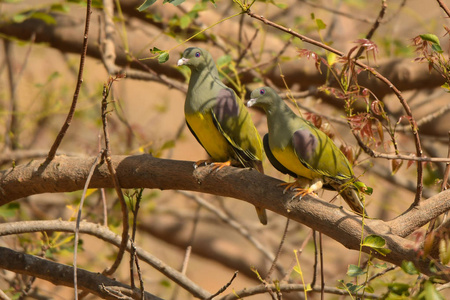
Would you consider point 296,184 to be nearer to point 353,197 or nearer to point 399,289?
point 353,197

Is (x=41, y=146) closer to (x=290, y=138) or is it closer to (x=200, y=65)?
(x=200, y=65)

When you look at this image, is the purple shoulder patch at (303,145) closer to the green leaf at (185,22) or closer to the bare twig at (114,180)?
the bare twig at (114,180)

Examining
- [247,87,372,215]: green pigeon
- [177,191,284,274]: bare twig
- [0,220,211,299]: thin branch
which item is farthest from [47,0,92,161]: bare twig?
[177,191,284,274]: bare twig

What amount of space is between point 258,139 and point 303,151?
0.36m

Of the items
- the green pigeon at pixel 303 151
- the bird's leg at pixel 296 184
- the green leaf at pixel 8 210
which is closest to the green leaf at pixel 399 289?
the bird's leg at pixel 296 184

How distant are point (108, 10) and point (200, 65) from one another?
126cm

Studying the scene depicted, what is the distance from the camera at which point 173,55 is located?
3582mm

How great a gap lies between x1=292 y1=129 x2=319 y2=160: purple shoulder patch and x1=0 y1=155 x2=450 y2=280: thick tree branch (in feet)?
0.74

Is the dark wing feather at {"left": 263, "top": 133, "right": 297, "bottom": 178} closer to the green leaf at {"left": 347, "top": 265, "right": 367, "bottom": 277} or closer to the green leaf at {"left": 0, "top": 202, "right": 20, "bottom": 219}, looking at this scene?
the green leaf at {"left": 347, "top": 265, "right": 367, "bottom": 277}

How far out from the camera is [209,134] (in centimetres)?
227

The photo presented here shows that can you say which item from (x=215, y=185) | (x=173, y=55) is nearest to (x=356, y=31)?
(x=173, y=55)

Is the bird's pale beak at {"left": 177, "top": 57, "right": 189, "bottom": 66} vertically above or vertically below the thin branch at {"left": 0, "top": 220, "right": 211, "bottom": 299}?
above

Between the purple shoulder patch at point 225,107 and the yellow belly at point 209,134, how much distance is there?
0.04 m

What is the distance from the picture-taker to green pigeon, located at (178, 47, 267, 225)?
7.31 ft
